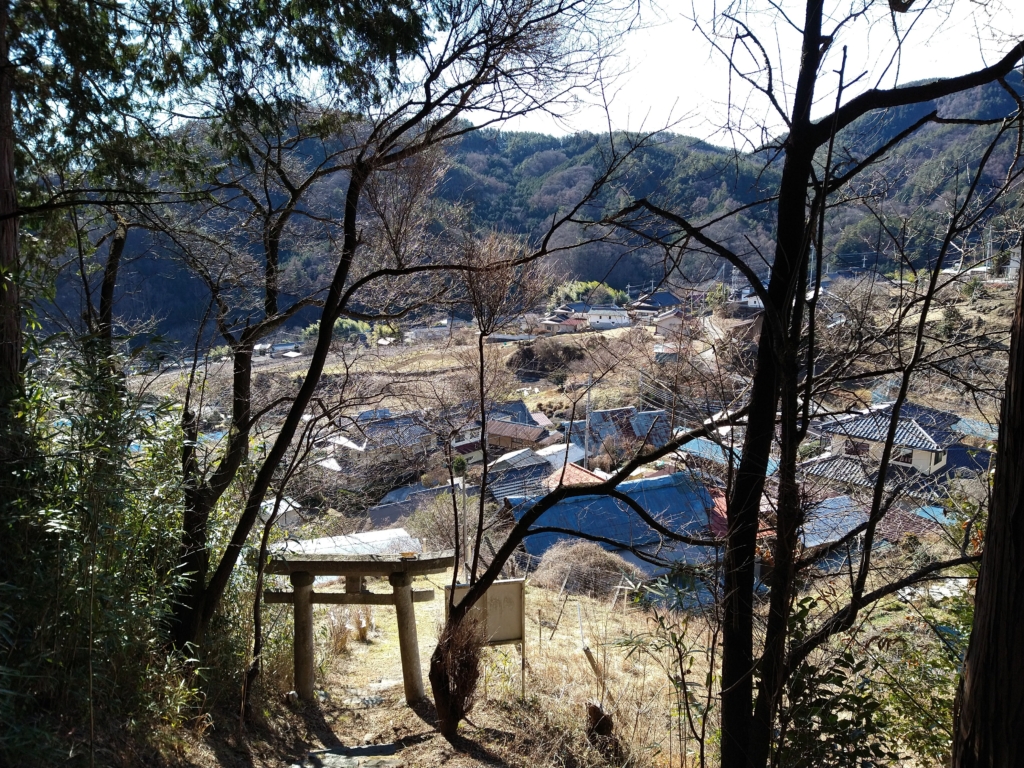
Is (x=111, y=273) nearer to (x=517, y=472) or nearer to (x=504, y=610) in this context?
(x=504, y=610)

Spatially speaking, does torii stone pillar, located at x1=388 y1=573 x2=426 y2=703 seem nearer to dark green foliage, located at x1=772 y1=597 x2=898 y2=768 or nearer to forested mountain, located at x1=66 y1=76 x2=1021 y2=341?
forested mountain, located at x1=66 y1=76 x2=1021 y2=341

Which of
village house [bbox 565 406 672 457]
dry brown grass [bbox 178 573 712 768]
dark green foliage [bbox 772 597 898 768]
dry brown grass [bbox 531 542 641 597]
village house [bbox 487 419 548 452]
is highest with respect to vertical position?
village house [bbox 565 406 672 457]

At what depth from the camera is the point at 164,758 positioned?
3.47 m

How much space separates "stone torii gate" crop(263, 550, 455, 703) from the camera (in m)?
5.17

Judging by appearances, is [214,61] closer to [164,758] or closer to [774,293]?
[774,293]

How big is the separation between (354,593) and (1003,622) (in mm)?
4402

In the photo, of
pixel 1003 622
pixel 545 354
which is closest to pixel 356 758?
pixel 1003 622

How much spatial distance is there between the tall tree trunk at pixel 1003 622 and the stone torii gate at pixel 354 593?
3.72m

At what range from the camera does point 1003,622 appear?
5.79ft

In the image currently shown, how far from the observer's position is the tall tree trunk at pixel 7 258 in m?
3.19

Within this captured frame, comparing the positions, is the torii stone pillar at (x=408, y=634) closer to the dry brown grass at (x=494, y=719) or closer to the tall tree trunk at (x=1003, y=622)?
the dry brown grass at (x=494, y=719)

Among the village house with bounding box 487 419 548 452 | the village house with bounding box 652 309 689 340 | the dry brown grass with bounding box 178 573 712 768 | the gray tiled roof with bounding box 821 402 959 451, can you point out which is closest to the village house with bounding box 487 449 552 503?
the village house with bounding box 487 419 548 452

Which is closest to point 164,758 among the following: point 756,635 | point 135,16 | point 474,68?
point 756,635

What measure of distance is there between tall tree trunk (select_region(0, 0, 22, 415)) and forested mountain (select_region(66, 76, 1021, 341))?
138 centimetres
